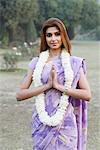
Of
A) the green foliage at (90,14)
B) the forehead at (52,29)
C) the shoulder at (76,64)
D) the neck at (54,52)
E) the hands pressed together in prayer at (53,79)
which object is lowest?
the green foliage at (90,14)

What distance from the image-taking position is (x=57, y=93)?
2676mm

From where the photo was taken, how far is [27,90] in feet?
8.93

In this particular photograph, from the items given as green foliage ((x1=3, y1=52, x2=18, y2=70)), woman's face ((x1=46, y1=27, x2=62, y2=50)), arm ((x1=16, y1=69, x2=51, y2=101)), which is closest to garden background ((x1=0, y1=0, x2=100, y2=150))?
green foliage ((x1=3, y1=52, x2=18, y2=70))

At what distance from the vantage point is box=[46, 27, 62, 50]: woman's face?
8.89 feet

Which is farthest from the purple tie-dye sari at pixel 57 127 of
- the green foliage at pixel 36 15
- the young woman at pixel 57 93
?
the green foliage at pixel 36 15

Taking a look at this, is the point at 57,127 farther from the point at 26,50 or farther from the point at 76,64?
the point at 26,50

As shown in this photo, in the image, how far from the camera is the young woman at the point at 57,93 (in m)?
2.65

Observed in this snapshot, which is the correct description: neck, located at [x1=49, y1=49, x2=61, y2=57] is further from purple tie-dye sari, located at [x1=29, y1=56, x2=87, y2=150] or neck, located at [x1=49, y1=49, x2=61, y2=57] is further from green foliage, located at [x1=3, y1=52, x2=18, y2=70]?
green foliage, located at [x1=3, y1=52, x2=18, y2=70]

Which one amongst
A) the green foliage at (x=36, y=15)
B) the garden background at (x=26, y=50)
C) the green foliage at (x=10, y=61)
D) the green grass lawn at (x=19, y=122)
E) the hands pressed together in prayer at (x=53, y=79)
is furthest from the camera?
the green foliage at (x=36, y=15)

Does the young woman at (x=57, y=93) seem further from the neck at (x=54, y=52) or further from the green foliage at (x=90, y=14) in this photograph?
the green foliage at (x=90, y=14)

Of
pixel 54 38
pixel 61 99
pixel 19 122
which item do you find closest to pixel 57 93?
pixel 61 99

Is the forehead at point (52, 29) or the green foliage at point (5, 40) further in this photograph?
the green foliage at point (5, 40)

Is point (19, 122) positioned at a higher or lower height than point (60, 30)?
lower

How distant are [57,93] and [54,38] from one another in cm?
31
